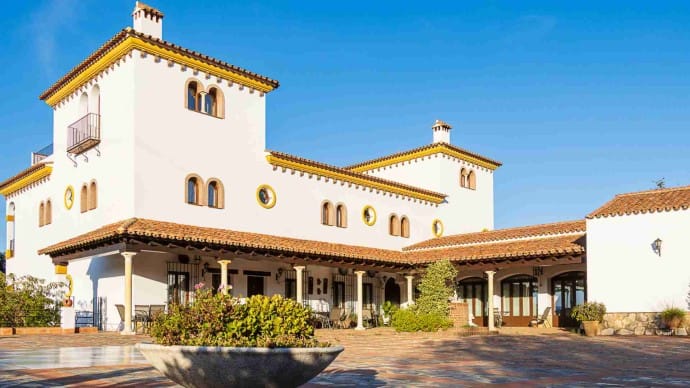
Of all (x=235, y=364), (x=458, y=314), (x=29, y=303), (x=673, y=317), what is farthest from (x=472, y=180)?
(x=235, y=364)

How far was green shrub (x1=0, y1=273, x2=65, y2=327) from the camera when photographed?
844 inches

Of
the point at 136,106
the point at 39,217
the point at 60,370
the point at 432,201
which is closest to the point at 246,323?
the point at 60,370

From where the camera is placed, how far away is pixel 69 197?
80.2 ft

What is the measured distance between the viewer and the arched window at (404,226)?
30.9 meters

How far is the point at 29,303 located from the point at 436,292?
493 inches

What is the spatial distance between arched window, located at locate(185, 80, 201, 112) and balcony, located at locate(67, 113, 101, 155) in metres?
2.84

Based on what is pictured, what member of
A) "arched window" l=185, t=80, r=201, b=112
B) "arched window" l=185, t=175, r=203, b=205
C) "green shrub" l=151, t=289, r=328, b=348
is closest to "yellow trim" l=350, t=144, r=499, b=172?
"arched window" l=185, t=80, r=201, b=112

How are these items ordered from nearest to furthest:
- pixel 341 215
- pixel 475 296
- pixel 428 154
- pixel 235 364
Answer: pixel 235 364 → pixel 341 215 → pixel 475 296 → pixel 428 154

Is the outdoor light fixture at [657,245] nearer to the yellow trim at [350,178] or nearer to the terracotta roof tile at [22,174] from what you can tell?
the yellow trim at [350,178]

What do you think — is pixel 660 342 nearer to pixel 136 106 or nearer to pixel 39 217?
pixel 136 106

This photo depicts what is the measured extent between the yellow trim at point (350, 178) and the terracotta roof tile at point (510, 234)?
2.12 meters

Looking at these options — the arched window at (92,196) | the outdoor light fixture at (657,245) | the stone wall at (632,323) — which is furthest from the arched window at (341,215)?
the outdoor light fixture at (657,245)

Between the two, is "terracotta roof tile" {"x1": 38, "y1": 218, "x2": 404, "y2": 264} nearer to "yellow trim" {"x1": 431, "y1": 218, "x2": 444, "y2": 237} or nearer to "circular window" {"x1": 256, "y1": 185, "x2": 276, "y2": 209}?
"circular window" {"x1": 256, "y1": 185, "x2": 276, "y2": 209}

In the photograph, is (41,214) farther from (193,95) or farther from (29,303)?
(193,95)
